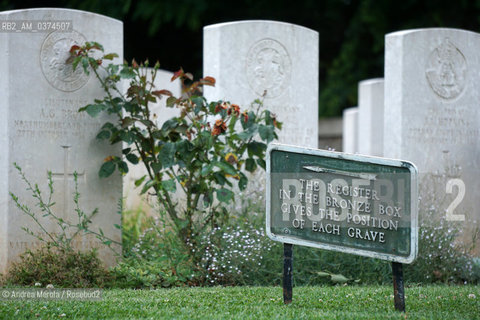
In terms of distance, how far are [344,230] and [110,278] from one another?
210cm

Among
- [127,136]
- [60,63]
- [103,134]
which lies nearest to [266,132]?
[127,136]

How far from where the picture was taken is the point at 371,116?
11.5 m

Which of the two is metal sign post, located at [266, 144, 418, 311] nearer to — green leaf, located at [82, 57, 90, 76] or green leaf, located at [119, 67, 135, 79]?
green leaf, located at [119, 67, 135, 79]

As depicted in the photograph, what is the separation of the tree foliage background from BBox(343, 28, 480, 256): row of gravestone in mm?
5638

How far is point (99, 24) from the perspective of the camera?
6.29 m

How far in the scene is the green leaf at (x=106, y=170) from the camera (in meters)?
6.05

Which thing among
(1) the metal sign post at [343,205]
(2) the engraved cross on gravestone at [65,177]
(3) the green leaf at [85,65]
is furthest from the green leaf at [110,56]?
(1) the metal sign post at [343,205]

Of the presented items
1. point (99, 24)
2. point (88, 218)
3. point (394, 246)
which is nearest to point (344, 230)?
point (394, 246)

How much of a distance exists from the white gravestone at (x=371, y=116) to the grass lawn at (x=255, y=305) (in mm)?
6429

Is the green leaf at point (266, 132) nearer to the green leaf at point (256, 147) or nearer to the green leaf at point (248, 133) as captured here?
the green leaf at point (248, 133)

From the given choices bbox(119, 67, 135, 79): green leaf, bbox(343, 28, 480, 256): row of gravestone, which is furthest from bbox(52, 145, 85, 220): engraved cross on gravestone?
bbox(343, 28, 480, 256): row of gravestone

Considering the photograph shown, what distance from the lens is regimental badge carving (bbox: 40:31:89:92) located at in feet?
19.9

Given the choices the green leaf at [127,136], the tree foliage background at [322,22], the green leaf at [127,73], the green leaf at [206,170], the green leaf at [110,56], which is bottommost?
the green leaf at [206,170]

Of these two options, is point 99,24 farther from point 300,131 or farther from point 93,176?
point 300,131
